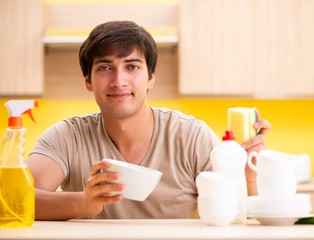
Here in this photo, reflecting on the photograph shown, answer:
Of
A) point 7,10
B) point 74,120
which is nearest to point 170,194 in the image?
point 74,120

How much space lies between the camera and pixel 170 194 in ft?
8.11

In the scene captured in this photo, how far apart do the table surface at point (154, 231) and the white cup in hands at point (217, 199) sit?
0.03 meters

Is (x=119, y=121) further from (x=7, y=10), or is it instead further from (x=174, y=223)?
(x=7, y=10)

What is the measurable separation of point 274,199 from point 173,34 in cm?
256

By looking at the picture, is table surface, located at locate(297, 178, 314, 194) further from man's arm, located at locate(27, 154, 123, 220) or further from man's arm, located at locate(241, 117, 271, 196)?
man's arm, located at locate(27, 154, 123, 220)

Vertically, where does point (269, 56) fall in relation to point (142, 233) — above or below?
above

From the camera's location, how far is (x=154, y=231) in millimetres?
1607

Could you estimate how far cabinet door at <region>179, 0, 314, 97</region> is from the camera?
4.22 metres

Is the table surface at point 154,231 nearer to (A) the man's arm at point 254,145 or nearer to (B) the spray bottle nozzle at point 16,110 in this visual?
(B) the spray bottle nozzle at point 16,110

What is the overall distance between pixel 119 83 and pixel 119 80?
0.4 inches

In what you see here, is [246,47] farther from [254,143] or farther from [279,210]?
[279,210]

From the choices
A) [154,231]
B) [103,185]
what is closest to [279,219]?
[154,231]

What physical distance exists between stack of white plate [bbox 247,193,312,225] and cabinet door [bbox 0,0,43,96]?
2588 mm

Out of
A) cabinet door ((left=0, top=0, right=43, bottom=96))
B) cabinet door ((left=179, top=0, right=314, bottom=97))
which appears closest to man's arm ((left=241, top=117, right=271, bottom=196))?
cabinet door ((left=179, top=0, right=314, bottom=97))
